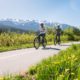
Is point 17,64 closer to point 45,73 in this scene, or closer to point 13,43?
point 45,73

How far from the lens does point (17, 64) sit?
649 inches

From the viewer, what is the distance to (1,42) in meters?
31.9

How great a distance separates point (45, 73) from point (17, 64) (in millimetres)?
7378

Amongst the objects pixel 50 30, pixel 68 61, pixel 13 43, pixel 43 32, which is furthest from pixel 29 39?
pixel 68 61

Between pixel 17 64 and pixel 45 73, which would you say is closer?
pixel 45 73

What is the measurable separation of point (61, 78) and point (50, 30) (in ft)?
153

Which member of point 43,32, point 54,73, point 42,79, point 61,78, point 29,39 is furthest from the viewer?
point 29,39

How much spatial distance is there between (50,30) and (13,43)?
2092cm

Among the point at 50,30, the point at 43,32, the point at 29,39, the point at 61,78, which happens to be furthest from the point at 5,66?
the point at 50,30

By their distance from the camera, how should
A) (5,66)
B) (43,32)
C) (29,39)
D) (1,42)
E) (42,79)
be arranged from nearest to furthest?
(42,79), (5,66), (43,32), (1,42), (29,39)

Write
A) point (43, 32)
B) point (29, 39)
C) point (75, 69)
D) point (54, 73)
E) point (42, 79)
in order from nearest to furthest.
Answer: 1. point (42, 79)
2. point (54, 73)
3. point (75, 69)
4. point (43, 32)
5. point (29, 39)

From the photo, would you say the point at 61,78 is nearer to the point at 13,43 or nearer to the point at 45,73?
the point at 45,73

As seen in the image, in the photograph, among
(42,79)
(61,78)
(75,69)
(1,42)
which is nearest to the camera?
(61,78)

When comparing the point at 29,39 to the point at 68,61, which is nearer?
the point at 68,61
